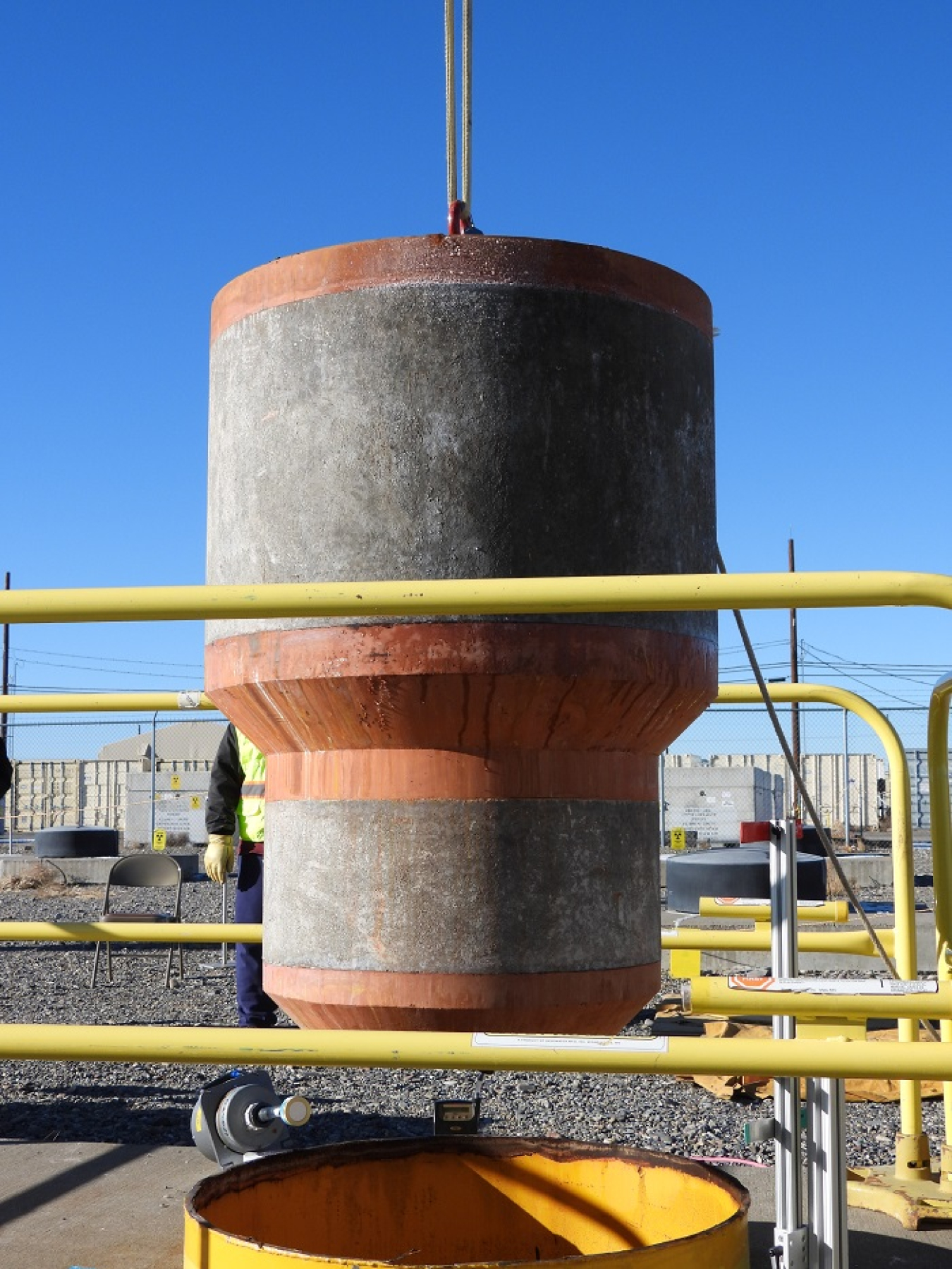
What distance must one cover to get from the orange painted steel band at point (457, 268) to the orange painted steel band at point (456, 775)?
841 mm

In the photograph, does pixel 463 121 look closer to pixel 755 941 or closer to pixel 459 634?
pixel 459 634

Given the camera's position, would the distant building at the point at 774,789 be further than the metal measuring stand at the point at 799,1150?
Yes

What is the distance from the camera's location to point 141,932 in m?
3.20

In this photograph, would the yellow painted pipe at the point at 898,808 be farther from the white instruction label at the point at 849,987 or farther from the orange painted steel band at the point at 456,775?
the white instruction label at the point at 849,987

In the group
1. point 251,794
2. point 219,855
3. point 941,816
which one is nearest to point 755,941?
point 941,816

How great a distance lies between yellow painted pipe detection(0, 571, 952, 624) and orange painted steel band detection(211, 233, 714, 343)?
2.71ft

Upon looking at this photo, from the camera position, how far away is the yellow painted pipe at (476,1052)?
1.72 m

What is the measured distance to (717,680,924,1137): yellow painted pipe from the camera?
3412 millimetres

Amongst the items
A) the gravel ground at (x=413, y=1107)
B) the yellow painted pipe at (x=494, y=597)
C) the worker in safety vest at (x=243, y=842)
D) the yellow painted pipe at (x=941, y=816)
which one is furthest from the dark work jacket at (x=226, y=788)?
the yellow painted pipe at (x=494, y=597)

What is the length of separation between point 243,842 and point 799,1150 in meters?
3.51

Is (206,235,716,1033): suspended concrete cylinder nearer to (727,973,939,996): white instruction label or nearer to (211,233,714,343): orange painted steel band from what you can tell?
(211,233,714,343): orange painted steel band

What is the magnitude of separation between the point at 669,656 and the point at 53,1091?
409cm

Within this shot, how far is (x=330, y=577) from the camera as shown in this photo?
244 cm

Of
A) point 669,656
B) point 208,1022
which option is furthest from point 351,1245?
point 208,1022
